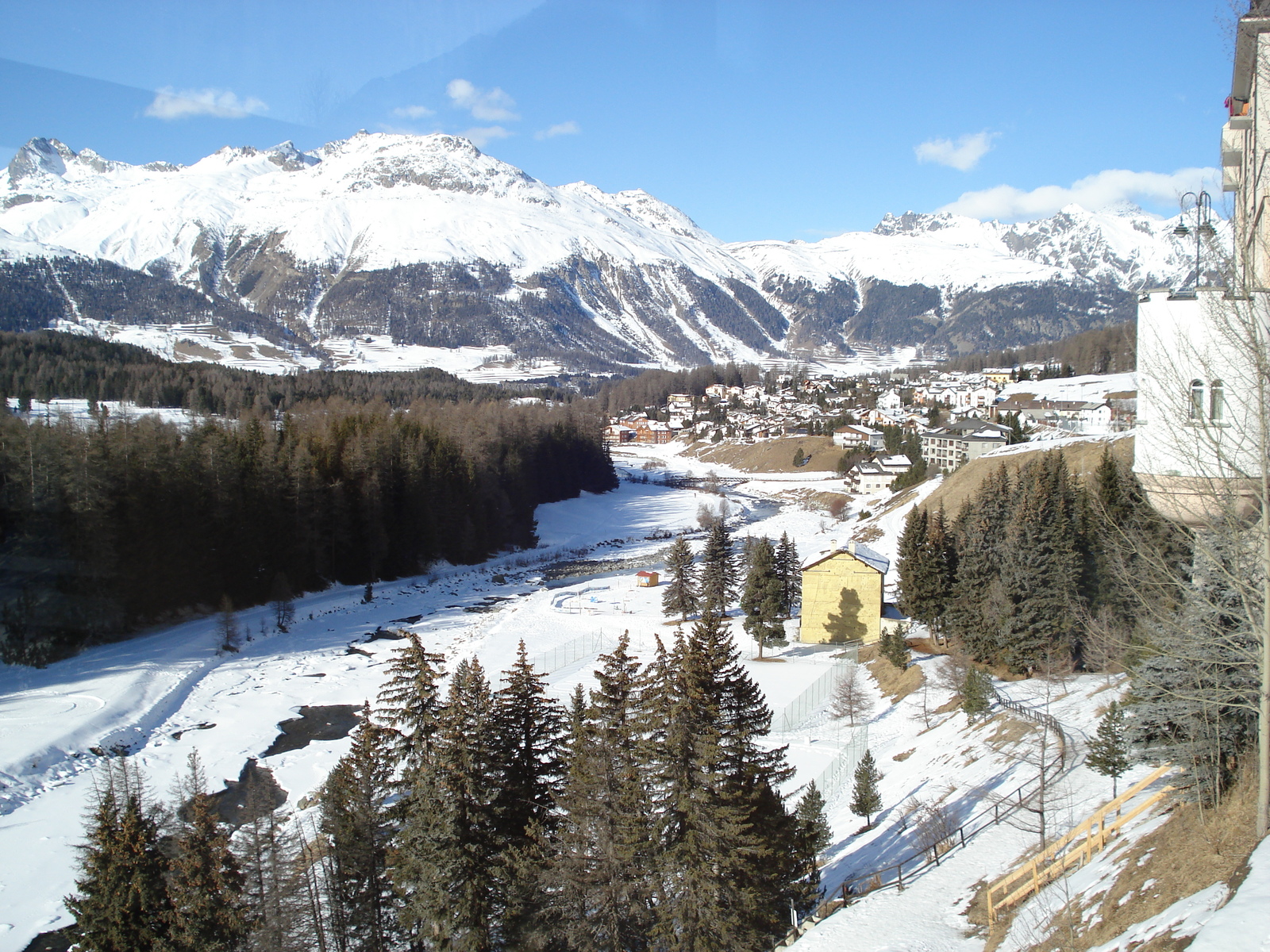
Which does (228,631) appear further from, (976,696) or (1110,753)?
(1110,753)

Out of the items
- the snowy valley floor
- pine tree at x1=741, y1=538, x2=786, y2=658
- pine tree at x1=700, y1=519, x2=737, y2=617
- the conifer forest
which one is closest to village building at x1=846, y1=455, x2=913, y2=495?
the snowy valley floor

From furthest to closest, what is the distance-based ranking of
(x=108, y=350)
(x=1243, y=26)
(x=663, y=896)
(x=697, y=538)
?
(x=108, y=350), (x=697, y=538), (x=663, y=896), (x=1243, y=26)

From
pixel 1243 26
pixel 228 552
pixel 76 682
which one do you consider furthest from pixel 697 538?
pixel 1243 26

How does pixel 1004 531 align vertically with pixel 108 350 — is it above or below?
below

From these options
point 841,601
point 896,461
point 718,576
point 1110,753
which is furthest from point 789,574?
point 896,461

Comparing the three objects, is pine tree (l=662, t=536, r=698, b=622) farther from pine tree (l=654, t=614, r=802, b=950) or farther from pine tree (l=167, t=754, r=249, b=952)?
pine tree (l=167, t=754, r=249, b=952)

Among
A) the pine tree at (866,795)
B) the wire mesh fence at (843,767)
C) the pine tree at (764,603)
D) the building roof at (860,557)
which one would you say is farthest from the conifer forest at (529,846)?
the building roof at (860,557)

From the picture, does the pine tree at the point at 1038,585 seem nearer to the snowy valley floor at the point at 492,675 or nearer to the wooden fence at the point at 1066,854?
the snowy valley floor at the point at 492,675

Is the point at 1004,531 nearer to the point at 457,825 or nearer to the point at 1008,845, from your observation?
the point at 1008,845
